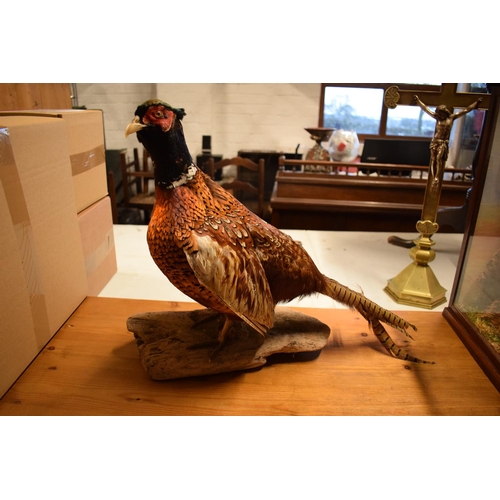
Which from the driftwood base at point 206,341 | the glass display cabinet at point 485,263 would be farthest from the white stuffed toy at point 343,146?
the driftwood base at point 206,341

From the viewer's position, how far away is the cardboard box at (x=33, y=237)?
82cm

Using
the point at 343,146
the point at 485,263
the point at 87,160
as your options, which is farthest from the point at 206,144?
the point at 485,263

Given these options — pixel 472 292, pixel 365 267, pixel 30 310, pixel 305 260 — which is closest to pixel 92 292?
pixel 30 310

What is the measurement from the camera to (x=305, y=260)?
968 millimetres

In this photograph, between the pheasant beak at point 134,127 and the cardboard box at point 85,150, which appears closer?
the pheasant beak at point 134,127

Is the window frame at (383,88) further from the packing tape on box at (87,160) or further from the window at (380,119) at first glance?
the packing tape on box at (87,160)

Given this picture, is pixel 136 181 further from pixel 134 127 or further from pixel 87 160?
pixel 134 127

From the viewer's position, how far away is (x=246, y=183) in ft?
5.42

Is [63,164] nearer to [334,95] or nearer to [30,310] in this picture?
[30,310]

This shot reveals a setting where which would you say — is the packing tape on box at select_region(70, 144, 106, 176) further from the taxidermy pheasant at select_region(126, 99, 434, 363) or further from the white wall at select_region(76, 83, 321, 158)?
the taxidermy pheasant at select_region(126, 99, 434, 363)

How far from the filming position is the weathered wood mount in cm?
182

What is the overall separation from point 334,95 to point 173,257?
94 cm

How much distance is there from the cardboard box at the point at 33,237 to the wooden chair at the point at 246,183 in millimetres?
621

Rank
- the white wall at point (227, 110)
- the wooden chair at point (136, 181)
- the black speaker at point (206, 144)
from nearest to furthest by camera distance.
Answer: the white wall at point (227, 110)
the wooden chair at point (136, 181)
the black speaker at point (206, 144)
